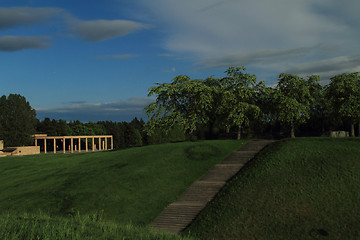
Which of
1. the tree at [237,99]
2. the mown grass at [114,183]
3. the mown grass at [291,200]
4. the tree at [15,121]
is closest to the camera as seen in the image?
the mown grass at [291,200]

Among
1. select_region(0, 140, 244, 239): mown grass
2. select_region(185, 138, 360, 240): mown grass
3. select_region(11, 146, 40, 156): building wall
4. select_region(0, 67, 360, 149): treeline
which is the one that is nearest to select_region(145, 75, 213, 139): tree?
select_region(0, 67, 360, 149): treeline

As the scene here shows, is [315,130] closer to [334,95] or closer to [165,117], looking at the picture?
[334,95]

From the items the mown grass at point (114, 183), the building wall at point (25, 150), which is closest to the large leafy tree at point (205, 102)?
the mown grass at point (114, 183)

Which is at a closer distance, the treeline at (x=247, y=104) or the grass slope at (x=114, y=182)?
the grass slope at (x=114, y=182)

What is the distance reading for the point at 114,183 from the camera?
29.7 m

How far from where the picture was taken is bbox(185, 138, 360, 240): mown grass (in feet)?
65.0

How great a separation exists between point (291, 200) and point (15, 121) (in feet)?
261

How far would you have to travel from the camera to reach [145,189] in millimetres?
28062

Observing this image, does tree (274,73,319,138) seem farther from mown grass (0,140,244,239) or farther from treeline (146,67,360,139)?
mown grass (0,140,244,239)

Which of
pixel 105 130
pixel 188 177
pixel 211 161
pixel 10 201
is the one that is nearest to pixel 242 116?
pixel 211 161

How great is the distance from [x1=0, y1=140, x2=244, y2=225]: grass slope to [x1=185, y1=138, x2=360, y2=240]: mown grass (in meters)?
5.10

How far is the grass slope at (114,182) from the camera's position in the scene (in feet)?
83.7

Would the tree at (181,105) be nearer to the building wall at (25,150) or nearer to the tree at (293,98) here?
the tree at (293,98)

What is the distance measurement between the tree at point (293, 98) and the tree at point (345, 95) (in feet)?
11.0
